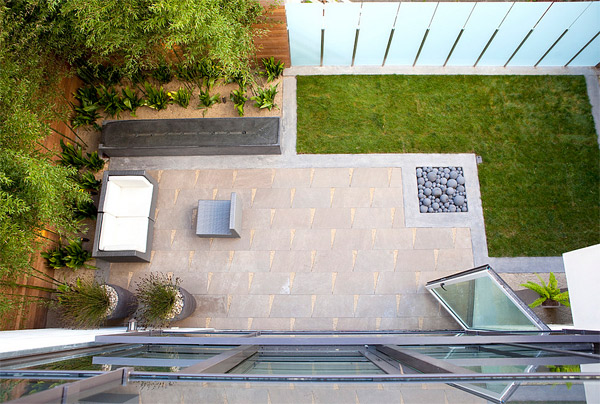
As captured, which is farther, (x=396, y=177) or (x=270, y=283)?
(x=396, y=177)

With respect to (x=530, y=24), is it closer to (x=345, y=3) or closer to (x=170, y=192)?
(x=345, y=3)

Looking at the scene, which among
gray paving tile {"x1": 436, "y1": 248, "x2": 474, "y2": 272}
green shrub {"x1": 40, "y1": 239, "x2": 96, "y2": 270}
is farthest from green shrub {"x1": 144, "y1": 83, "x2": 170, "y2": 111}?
gray paving tile {"x1": 436, "y1": 248, "x2": 474, "y2": 272}

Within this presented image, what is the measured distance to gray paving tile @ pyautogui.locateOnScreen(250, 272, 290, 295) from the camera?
5809mm

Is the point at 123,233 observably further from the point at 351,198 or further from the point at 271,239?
the point at 351,198

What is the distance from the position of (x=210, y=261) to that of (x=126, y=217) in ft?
4.56

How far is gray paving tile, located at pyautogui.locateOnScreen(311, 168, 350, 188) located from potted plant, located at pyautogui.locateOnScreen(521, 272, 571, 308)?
293cm

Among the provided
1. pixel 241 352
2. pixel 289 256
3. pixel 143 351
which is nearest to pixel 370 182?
pixel 289 256

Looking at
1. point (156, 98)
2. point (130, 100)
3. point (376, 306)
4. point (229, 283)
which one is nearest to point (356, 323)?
point (376, 306)

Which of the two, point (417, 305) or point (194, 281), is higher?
point (194, 281)

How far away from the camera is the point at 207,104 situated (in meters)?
6.49

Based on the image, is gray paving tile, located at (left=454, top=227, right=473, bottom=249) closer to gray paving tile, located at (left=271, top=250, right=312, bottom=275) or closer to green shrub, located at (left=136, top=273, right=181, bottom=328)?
gray paving tile, located at (left=271, top=250, right=312, bottom=275)

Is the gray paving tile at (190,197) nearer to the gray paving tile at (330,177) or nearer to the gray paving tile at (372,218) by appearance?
the gray paving tile at (330,177)

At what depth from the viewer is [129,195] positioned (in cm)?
592

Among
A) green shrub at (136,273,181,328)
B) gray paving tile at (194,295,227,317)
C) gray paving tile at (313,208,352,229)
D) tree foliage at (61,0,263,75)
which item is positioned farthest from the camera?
gray paving tile at (313,208,352,229)
